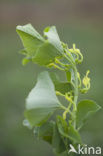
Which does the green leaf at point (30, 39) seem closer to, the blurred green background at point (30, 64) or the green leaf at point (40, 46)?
the green leaf at point (40, 46)

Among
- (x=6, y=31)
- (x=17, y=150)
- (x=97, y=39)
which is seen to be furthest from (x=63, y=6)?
(x=17, y=150)

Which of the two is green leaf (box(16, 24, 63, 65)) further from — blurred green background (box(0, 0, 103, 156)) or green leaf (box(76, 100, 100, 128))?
blurred green background (box(0, 0, 103, 156))

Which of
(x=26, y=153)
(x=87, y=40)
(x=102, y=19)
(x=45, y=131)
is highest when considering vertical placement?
(x=102, y=19)

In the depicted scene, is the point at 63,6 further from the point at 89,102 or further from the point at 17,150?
the point at 89,102

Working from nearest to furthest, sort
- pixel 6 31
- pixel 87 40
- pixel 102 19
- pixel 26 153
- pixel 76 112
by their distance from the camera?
pixel 76 112 → pixel 26 153 → pixel 87 40 → pixel 6 31 → pixel 102 19

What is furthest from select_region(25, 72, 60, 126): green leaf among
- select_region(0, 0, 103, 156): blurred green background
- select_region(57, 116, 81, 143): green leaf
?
select_region(0, 0, 103, 156): blurred green background

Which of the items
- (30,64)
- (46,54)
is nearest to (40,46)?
(46,54)
